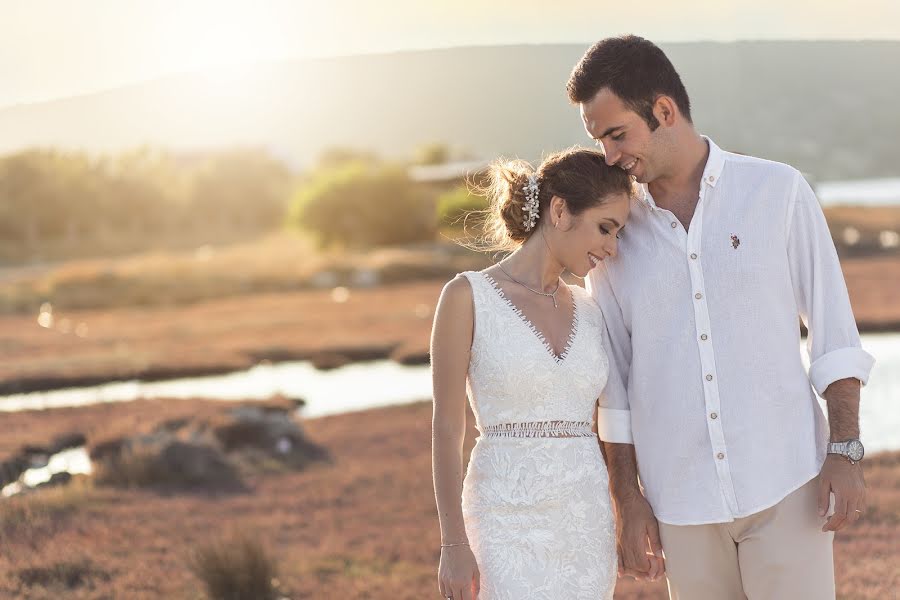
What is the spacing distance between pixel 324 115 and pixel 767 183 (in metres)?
119

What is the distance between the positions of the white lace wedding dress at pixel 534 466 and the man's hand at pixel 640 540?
0.14 feet

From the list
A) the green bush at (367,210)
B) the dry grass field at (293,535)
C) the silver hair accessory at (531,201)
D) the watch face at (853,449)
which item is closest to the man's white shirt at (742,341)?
the watch face at (853,449)

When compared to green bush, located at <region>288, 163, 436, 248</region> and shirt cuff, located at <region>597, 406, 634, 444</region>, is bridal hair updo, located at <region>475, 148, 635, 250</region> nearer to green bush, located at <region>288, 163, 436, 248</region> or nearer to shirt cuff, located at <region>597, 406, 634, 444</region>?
shirt cuff, located at <region>597, 406, 634, 444</region>

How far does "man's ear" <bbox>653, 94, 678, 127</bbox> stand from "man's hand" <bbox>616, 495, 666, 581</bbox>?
112cm

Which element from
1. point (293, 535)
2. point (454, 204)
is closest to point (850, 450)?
point (293, 535)

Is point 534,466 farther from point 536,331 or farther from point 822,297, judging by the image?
point 822,297

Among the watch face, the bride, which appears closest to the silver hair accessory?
the bride

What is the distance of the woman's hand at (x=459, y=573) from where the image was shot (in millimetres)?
3156

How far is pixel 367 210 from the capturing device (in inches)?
1965

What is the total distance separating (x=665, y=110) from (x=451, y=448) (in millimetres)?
1158

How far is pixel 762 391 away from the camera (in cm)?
317

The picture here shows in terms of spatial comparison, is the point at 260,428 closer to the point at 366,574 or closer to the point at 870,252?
the point at 366,574

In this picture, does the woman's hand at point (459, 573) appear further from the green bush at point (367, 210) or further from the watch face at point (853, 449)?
the green bush at point (367, 210)

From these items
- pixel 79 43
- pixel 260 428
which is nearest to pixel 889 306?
pixel 260 428
